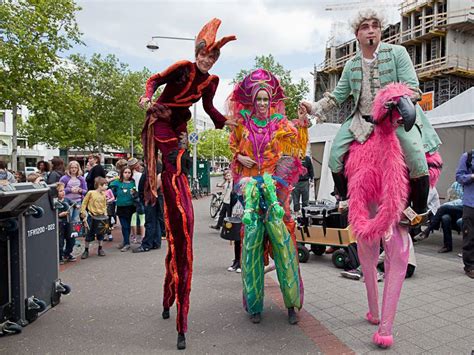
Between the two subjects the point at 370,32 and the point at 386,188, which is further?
the point at 370,32

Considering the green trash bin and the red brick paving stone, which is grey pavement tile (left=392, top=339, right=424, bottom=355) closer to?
the red brick paving stone

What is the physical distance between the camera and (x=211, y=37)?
300cm

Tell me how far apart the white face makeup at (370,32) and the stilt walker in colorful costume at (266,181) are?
2.63ft

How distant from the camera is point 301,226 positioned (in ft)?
19.4

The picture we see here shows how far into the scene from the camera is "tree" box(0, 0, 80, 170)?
34.8 feet

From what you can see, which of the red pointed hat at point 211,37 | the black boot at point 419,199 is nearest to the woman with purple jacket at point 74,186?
the red pointed hat at point 211,37

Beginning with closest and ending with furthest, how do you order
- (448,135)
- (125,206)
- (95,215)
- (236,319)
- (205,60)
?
(205,60) → (236,319) → (95,215) → (125,206) → (448,135)

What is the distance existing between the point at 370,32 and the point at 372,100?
51 cm

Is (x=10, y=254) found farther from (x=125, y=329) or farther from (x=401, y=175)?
(x=401, y=175)

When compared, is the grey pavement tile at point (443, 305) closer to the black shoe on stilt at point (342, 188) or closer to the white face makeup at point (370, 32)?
the black shoe on stilt at point (342, 188)

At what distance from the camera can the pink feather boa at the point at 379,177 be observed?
269 centimetres

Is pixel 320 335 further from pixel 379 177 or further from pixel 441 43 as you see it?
pixel 441 43

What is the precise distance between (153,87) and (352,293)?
9.81ft

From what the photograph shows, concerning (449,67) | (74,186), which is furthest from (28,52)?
(449,67)
